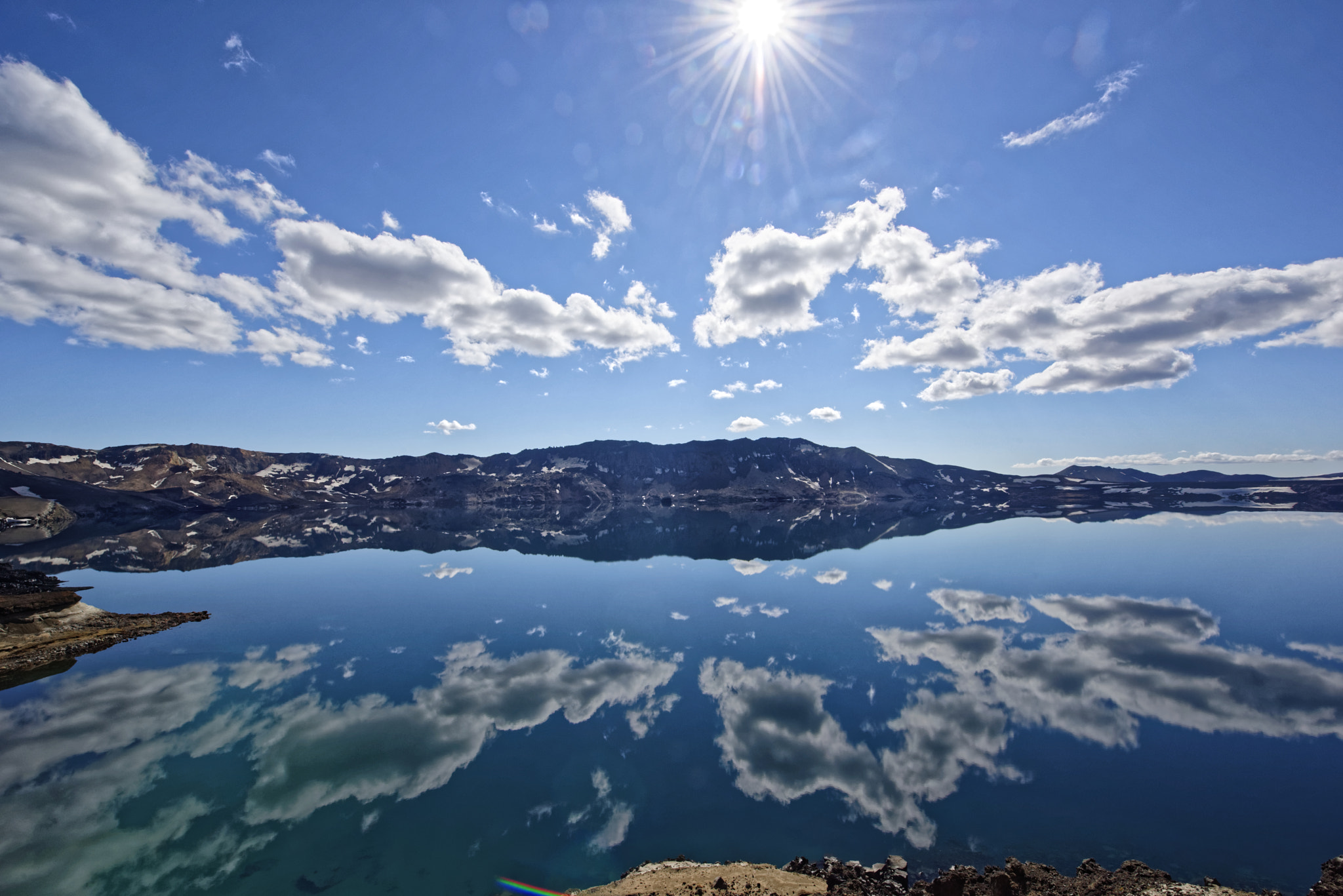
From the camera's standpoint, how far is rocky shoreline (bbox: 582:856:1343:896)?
1118 centimetres

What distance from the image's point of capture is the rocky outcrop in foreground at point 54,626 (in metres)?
29.5

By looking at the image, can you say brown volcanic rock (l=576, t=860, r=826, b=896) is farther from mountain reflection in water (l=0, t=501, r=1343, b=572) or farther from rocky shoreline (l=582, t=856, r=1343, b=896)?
mountain reflection in water (l=0, t=501, r=1343, b=572)

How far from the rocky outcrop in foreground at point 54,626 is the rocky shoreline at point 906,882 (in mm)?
40135

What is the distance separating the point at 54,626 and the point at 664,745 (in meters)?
47.5

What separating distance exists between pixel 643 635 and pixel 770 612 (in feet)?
40.8

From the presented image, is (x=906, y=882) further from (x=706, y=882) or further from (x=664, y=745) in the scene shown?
(x=664, y=745)

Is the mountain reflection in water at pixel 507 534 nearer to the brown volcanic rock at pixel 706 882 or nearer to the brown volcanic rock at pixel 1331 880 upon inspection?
the brown volcanic rock at pixel 1331 880

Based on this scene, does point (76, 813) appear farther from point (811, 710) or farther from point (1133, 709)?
point (1133, 709)

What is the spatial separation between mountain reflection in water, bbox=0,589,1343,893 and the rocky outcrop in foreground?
212 inches

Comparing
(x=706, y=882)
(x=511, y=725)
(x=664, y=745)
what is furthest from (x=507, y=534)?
(x=706, y=882)

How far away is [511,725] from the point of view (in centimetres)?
2161

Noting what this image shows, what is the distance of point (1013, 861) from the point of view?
40.2ft

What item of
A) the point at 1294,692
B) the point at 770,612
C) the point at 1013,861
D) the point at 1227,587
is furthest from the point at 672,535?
the point at 1013,861

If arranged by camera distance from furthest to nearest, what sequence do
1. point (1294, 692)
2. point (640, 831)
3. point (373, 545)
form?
point (373, 545), point (1294, 692), point (640, 831)
